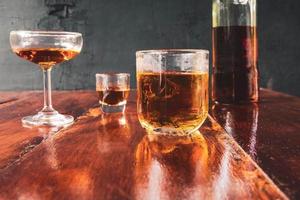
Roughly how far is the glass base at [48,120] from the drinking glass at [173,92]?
19cm

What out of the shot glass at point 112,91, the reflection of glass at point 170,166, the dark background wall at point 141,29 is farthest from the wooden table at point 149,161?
the dark background wall at point 141,29

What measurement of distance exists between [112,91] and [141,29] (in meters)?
2.47

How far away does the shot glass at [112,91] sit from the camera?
0.95 metres

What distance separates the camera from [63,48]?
91 centimetres

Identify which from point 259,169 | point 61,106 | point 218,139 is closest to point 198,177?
point 259,169

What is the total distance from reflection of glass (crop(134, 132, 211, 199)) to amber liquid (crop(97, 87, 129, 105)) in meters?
0.33

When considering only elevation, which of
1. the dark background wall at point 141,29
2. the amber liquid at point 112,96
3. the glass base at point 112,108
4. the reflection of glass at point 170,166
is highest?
the dark background wall at point 141,29

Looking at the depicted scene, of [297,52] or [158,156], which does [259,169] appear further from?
[297,52]

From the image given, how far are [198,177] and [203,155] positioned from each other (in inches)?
3.7

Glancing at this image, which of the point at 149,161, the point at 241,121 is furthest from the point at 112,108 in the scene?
the point at 149,161

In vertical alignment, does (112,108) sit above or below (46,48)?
below

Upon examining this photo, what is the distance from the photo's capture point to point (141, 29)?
3389 millimetres

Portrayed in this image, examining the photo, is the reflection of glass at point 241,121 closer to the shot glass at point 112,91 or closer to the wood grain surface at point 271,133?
the wood grain surface at point 271,133

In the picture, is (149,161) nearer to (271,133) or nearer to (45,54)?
(271,133)
